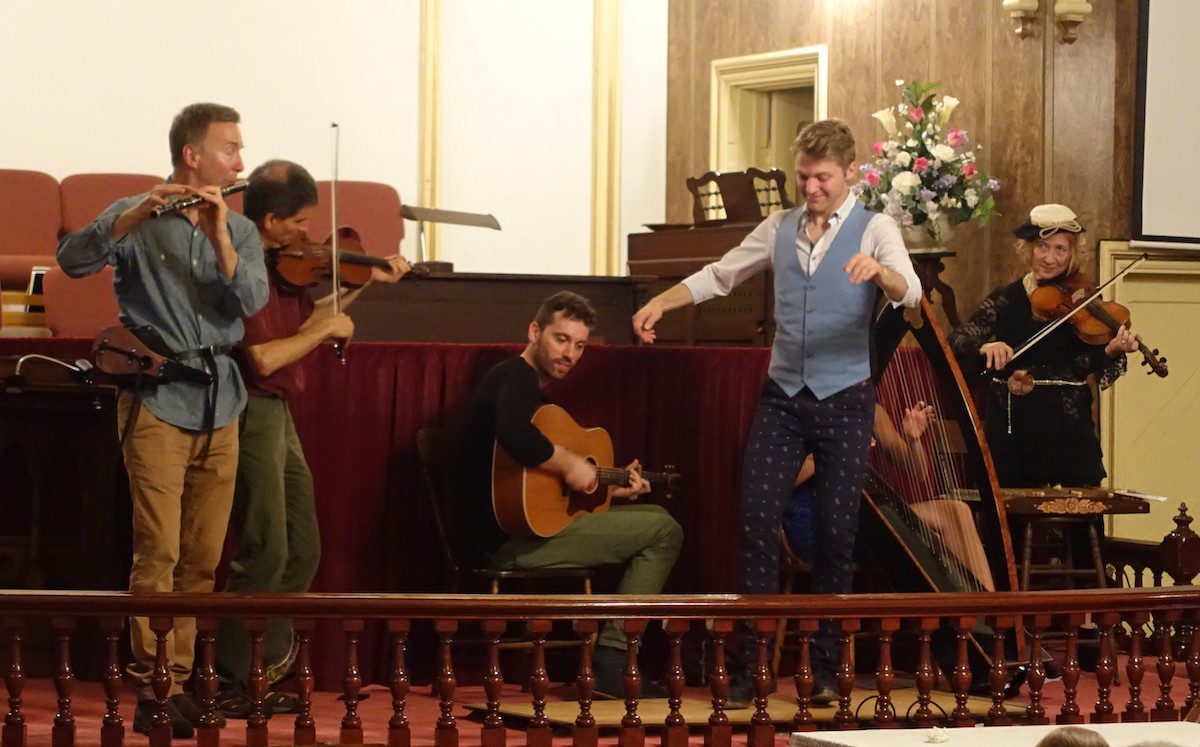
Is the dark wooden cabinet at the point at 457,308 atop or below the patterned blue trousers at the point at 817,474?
atop

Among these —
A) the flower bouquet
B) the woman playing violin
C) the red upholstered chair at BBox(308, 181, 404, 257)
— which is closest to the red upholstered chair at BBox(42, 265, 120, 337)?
the red upholstered chair at BBox(308, 181, 404, 257)

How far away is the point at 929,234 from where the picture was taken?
781 cm

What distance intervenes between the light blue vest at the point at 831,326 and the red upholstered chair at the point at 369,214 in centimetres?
452

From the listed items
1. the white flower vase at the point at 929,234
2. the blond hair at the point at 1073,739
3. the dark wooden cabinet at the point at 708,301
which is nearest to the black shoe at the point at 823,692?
the blond hair at the point at 1073,739

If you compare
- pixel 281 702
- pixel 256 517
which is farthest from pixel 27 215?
pixel 281 702

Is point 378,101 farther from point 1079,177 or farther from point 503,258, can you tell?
point 1079,177

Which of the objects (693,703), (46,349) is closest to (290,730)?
(693,703)

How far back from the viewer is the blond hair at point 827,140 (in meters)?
4.48

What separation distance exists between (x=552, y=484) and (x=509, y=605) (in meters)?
1.30

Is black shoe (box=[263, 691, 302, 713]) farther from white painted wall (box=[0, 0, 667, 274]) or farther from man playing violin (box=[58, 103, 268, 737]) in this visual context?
white painted wall (box=[0, 0, 667, 274])

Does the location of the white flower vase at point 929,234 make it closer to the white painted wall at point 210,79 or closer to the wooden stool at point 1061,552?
the wooden stool at point 1061,552

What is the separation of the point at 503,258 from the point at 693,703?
19.3 ft

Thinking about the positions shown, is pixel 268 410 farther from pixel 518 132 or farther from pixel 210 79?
pixel 518 132

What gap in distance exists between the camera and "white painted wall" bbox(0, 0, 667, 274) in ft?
30.9
